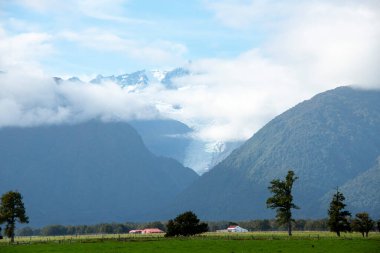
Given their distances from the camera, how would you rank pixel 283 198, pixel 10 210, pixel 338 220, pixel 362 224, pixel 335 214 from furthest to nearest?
1. pixel 283 198
2. pixel 362 224
3. pixel 335 214
4. pixel 338 220
5. pixel 10 210

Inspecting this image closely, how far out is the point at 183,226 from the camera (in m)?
153

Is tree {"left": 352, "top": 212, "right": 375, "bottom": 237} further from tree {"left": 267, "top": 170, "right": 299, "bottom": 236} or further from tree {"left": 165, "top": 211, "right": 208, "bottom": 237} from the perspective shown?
tree {"left": 165, "top": 211, "right": 208, "bottom": 237}

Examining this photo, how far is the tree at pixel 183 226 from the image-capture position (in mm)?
152000

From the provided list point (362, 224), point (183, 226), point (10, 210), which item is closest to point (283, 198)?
point (362, 224)

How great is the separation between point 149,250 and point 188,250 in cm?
565

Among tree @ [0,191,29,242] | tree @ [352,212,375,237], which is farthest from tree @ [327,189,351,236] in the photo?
tree @ [0,191,29,242]

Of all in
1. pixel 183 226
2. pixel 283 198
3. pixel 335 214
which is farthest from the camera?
pixel 283 198

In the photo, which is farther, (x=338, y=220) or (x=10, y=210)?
(x=338, y=220)

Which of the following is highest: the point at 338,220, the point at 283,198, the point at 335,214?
the point at 283,198

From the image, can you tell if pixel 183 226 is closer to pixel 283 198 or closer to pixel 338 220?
pixel 283 198

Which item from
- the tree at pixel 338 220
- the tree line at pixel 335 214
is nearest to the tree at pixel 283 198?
the tree line at pixel 335 214

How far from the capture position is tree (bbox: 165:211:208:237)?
152000mm

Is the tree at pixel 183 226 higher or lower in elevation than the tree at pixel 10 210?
lower

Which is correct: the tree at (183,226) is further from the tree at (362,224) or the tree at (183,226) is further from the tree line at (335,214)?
the tree at (362,224)
